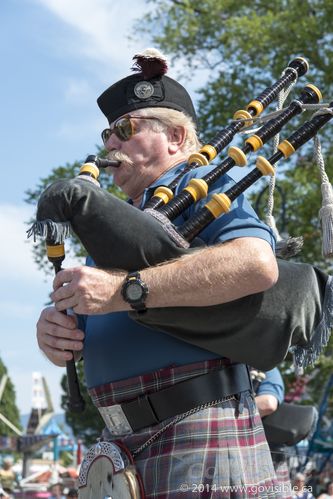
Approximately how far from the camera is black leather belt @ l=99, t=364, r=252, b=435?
2.37 meters

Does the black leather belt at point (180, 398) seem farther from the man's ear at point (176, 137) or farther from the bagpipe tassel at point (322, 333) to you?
→ the man's ear at point (176, 137)

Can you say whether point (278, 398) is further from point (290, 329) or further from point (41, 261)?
point (41, 261)

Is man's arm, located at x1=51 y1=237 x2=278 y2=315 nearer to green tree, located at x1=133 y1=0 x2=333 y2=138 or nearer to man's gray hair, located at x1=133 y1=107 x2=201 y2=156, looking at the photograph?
man's gray hair, located at x1=133 y1=107 x2=201 y2=156

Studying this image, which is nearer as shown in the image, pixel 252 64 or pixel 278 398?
pixel 278 398

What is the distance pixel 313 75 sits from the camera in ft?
49.4

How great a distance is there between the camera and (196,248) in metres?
2.29

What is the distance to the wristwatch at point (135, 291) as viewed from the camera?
2191mm

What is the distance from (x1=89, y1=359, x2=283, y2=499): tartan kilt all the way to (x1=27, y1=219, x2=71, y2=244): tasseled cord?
1.57ft

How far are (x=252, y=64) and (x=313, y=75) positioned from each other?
44.1 inches

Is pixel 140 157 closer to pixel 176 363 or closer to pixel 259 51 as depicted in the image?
pixel 176 363

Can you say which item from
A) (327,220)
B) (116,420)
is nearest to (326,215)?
(327,220)

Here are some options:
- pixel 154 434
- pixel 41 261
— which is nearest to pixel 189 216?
pixel 154 434

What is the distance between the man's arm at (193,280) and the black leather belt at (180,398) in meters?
0.28

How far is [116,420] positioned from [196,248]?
0.58m
